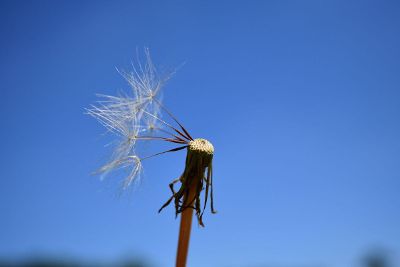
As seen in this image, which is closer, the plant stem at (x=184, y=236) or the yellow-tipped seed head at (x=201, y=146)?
the plant stem at (x=184, y=236)

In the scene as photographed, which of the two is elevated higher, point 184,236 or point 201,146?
point 201,146

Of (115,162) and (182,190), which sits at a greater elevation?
(115,162)

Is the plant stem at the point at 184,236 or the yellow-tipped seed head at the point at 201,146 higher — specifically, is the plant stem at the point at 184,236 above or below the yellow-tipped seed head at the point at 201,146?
below

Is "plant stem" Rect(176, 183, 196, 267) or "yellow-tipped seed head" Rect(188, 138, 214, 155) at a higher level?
"yellow-tipped seed head" Rect(188, 138, 214, 155)

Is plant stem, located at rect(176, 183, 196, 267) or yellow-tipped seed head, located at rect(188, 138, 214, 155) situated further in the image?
yellow-tipped seed head, located at rect(188, 138, 214, 155)

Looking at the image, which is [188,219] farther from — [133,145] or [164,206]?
[133,145]

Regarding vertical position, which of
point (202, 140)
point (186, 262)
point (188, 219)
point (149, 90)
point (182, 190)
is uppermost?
point (149, 90)

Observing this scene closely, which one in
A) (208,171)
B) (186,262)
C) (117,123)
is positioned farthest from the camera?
(117,123)

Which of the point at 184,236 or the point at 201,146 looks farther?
the point at 201,146

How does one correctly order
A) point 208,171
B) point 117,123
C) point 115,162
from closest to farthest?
1. point 208,171
2. point 115,162
3. point 117,123

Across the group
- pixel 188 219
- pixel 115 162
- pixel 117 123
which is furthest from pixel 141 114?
pixel 188 219

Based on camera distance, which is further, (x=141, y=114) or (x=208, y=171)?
(x=141, y=114)
